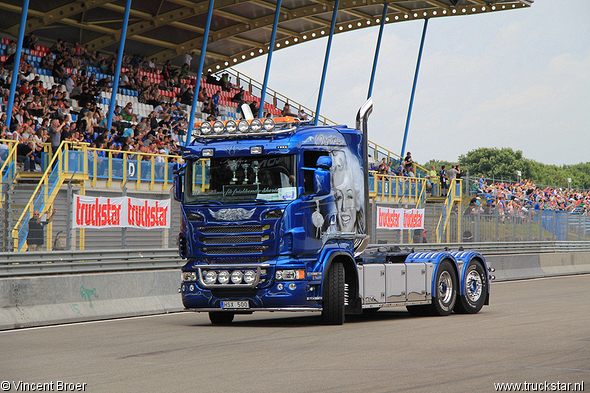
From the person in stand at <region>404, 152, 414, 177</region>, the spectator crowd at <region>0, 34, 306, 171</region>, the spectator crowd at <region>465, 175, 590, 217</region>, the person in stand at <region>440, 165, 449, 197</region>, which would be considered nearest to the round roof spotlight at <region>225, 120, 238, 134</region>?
the spectator crowd at <region>0, 34, 306, 171</region>

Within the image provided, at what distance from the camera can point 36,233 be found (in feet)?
49.7

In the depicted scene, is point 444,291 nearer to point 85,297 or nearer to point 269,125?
point 269,125

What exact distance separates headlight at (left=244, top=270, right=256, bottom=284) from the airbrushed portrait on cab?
1.21 metres

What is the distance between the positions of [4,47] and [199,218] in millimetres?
22409

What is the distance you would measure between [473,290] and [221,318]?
5.18 meters

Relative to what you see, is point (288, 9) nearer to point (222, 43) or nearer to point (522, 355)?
point (222, 43)

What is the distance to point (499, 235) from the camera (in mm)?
29781

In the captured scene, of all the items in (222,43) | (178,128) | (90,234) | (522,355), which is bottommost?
(522,355)

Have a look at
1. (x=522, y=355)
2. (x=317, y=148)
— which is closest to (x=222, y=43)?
(x=317, y=148)

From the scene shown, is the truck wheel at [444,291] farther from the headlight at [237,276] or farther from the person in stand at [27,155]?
the person in stand at [27,155]

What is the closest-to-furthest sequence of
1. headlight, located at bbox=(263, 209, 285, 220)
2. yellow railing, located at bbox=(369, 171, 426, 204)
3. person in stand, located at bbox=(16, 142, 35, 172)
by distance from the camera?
headlight, located at bbox=(263, 209, 285, 220) → person in stand, located at bbox=(16, 142, 35, 172) → yellow railing, located at bbox=(369, 171, 426, 204)

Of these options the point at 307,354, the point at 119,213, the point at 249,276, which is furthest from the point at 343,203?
the point at 119,213

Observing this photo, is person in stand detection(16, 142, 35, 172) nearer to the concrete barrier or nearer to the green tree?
the concrete barrier

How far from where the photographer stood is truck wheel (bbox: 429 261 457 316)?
50.6 ft
